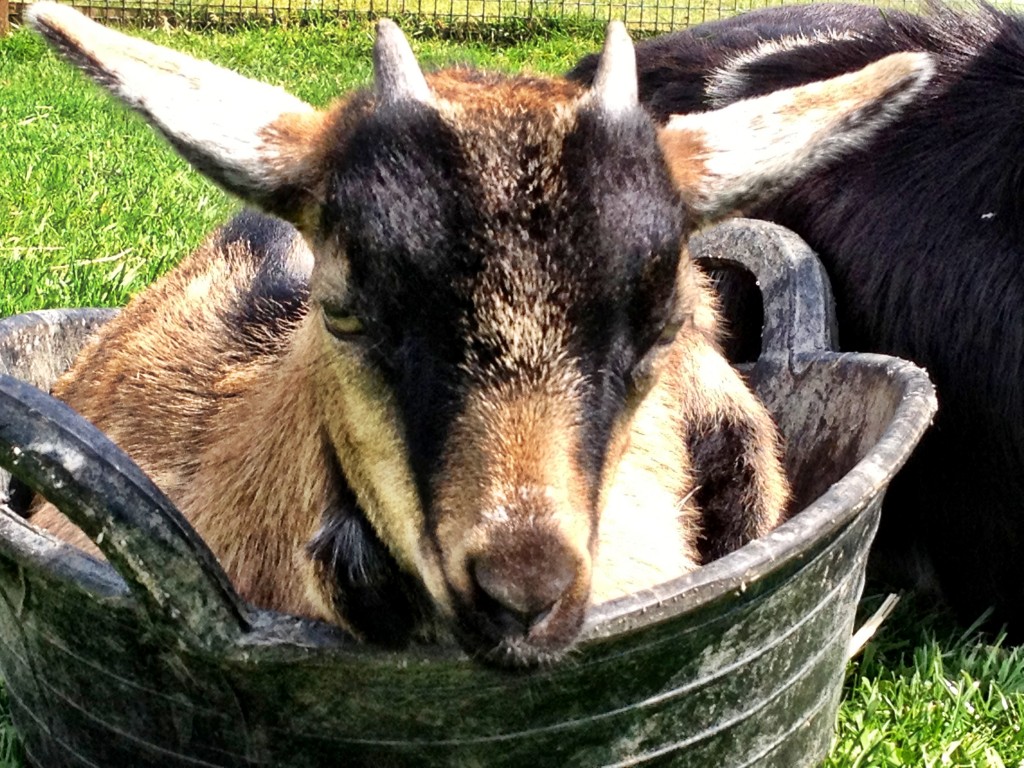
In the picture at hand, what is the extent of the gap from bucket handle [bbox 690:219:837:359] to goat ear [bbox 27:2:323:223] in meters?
1.30

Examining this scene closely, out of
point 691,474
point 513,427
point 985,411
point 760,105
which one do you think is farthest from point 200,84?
point 985,411

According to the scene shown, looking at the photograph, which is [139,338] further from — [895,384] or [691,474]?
[895,384]

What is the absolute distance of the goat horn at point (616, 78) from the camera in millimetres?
1997

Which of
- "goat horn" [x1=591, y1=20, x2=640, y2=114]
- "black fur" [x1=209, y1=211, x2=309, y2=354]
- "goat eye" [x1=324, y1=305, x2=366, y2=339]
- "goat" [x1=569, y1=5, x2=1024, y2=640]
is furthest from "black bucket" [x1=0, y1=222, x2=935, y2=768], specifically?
"goat" [x1=569, y1=5, x2=1024, y2=640]

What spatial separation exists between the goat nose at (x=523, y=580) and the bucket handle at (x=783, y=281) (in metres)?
1.49

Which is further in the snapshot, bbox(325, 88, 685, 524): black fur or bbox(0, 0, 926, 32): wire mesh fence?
bbox(0, 0, 926, 32): wire mesh fence

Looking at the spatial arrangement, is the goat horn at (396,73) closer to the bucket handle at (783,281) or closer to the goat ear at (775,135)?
the goat ear at (775,135)

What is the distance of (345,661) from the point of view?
5.60 ft

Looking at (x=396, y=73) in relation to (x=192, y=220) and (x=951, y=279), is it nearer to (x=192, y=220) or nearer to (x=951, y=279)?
(x=951, y=279)

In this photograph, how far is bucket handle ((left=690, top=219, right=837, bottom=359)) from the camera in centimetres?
301

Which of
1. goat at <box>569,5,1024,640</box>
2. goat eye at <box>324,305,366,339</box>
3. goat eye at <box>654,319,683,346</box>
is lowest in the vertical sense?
goat at <box>569,5,1024,640</box>

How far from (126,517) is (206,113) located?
2.23 feet

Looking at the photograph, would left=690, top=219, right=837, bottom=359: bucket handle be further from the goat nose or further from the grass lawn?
the goat nose

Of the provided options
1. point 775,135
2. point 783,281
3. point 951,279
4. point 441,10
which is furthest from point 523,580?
point 441,10
